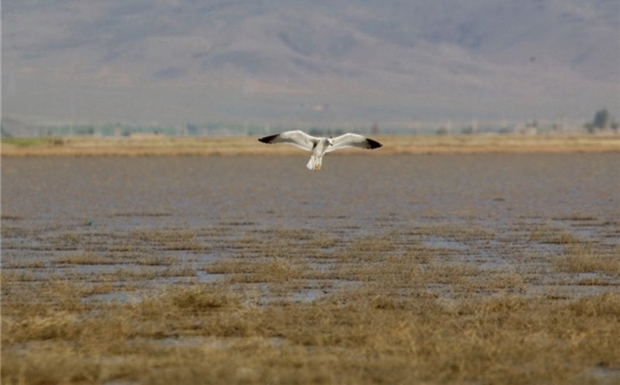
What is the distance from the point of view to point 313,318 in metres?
12.9

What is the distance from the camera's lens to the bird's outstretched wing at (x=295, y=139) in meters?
18.0

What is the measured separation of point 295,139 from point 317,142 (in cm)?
48

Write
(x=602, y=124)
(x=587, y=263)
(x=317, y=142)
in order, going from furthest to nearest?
(x=602, y=124) → (x=317, y=142) → (x=587, y=263)

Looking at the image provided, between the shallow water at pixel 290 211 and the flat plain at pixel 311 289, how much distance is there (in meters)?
0.09

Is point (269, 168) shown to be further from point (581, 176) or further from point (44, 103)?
point (44, 103)

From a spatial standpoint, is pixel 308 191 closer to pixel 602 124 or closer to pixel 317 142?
pixel 317 142

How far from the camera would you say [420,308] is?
538 inches

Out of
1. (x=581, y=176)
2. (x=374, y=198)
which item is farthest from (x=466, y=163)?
(x=374, y=198)

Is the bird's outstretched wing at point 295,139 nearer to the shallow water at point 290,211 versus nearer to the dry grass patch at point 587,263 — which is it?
the shallow water at point 290,211

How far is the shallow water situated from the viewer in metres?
20.5

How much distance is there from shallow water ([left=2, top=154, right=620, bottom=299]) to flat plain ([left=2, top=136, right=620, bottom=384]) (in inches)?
3.4

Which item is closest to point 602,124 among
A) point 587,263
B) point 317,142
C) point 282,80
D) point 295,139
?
point 282,80

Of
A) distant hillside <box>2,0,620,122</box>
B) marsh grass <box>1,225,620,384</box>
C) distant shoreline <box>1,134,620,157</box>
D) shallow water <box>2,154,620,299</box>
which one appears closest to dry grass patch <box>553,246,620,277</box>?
marsh grass <box>1,225,620,384</box>

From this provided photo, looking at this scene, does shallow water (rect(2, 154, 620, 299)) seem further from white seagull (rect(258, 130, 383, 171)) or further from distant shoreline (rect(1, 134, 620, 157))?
distant shoreline (rect(1, 134, 620, 157))
